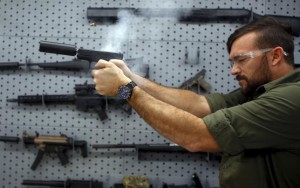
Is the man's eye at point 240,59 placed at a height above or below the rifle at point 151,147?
above

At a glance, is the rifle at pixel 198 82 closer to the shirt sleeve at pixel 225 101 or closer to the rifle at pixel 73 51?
the shirt sleeve at pixel 225 101

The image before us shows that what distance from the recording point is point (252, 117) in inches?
43.1

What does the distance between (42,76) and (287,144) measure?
1.66 metres

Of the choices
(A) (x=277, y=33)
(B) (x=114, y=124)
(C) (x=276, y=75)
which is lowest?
(B) (x=114, y=124)

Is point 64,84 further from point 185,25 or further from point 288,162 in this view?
point 288,162

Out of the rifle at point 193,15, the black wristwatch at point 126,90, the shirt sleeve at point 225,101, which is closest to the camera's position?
the black wristwatch at point 126,90

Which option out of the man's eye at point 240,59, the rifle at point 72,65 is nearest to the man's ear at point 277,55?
the man's eye at point 240,59

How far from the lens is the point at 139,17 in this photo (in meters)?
2.16

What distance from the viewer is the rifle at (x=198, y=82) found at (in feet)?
6.93

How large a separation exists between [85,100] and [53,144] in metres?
0.36

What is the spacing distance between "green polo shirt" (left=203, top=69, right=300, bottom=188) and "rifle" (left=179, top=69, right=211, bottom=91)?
3.04 ft

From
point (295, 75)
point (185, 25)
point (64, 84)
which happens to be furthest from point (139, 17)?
point (295, 75)

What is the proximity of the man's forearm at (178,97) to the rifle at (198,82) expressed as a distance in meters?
0.29

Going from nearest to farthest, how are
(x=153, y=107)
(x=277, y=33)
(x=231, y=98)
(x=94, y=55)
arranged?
(x=153, y=107), (x=277, y=33), (x=94, y=55), (x=231, y=98)
